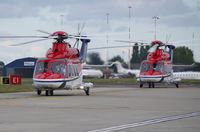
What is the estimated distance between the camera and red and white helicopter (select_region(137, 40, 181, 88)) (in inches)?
2370

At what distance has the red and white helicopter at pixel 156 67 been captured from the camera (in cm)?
6019

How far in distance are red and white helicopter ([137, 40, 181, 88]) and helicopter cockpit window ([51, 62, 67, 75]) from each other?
21410mm

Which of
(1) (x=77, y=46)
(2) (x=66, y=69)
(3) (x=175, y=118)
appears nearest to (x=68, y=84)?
(2) (x=66, y=69)

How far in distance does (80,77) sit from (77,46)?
2238mm

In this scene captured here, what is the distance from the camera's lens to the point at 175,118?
2166 centimetres

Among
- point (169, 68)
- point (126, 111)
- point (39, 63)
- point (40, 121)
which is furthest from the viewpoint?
point (169, 68)

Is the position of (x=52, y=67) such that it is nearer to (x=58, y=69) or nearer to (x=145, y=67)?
(x=58, y=69)

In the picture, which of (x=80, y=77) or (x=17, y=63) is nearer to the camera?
(x=80, y=77)

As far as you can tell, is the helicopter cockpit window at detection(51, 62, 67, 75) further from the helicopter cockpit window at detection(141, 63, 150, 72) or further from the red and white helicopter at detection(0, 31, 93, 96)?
the helicopter cockpit window at detection(141, 63, 150, 72)

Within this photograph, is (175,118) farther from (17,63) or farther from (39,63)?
(17,63)

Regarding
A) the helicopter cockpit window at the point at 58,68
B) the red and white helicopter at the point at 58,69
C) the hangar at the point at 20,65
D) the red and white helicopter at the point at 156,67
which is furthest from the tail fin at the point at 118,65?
the helicopter cockpit window at the point at 58,68

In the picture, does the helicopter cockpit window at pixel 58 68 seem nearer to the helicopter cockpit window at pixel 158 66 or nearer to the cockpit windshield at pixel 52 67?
the cockpit windshield at pixel 52 67

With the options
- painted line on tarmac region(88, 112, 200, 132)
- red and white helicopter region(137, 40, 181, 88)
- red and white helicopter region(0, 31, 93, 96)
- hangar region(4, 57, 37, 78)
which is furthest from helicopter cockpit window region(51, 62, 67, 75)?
hangar region(4, 57, 37, 78)

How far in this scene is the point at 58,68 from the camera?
39125mm
